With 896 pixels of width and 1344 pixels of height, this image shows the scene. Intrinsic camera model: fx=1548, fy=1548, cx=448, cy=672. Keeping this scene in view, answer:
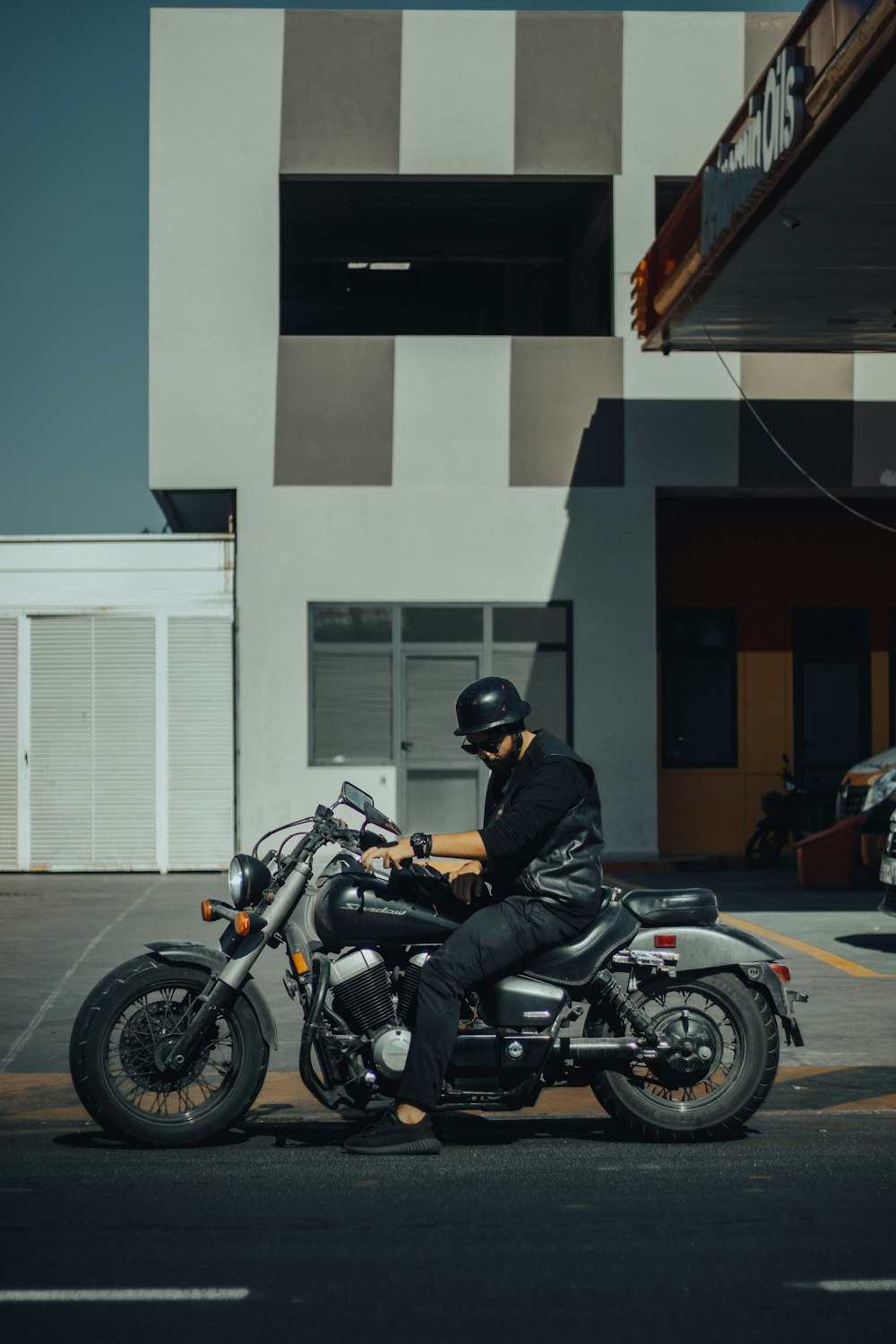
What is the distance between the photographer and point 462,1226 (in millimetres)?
4980

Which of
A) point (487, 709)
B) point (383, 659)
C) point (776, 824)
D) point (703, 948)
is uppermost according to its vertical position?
point (383, 659)

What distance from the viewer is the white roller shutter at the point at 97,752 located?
58.4 ft

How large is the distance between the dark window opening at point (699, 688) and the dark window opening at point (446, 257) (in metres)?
4.00

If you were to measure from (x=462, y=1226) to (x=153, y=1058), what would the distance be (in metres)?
1.47

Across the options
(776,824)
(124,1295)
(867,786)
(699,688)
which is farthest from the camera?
(699,688)

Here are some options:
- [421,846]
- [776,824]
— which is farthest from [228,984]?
[776,824]

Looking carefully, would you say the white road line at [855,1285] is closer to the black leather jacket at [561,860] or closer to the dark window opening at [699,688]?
the black leather jacket at [561,860]

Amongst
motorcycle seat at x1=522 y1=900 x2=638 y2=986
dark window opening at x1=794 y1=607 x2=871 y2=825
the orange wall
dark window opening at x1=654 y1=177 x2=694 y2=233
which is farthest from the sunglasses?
dark window opening at x1=794 y1=607 x2=871 y2=825

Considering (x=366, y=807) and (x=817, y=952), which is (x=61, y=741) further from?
(x=366, y=807)

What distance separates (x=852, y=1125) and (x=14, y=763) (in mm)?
13233

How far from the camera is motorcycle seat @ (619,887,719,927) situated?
6047mm

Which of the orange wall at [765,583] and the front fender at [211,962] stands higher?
the orange wall at [765,583]

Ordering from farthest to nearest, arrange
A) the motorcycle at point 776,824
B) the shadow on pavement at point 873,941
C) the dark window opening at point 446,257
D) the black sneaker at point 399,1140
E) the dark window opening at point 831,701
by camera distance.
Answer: the dark window opening at point 831,701, the dark window opening at point 446,257, the motorcycle at point 776,824, the shadow on pavement at point 873,941, the black sneaker at point 399,1140

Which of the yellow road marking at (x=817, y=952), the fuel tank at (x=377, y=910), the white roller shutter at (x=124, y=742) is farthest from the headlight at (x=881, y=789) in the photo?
the fuel tank at (x=377, y=910)
